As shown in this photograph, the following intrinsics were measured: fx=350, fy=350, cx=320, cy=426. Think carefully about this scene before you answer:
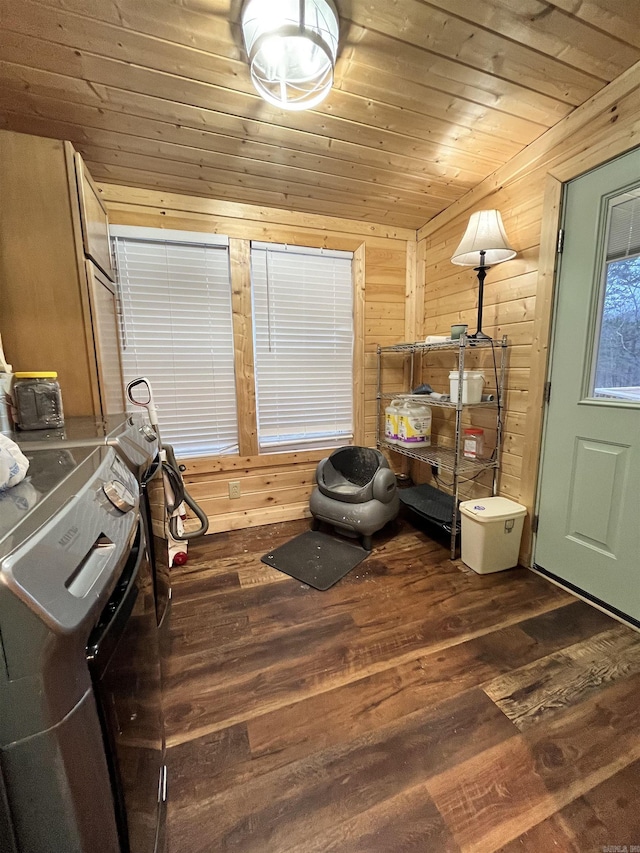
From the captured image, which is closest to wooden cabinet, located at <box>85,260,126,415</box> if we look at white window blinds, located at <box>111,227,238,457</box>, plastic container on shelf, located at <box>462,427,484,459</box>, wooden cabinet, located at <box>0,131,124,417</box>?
wooden cabinet, located at <box>0,131,124,417</box>

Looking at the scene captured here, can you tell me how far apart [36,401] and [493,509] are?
226 centimetres

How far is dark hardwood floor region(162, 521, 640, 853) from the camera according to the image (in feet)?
3.10

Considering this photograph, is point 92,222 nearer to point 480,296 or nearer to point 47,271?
point 47,271

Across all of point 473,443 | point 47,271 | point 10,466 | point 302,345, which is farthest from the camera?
point 302,345

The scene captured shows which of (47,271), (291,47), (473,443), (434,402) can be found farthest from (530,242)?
(47,271)

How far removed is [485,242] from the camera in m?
1.95

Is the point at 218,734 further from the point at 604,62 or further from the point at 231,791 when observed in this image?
the point at 604,62

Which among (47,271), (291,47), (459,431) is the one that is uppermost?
(291,47)

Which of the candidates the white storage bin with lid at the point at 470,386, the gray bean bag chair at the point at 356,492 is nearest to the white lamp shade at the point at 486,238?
the white storage bin with lid at the point at 470,386

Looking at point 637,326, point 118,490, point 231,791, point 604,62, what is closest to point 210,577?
point 231,791

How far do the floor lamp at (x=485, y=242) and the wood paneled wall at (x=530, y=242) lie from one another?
13cm

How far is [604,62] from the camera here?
140 centimetres

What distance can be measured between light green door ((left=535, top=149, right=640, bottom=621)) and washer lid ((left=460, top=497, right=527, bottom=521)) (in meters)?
0.18

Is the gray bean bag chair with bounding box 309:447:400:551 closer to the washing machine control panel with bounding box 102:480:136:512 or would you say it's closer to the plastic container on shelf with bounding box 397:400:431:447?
the plastic container on shelf with bounding box 397:400:431:447
